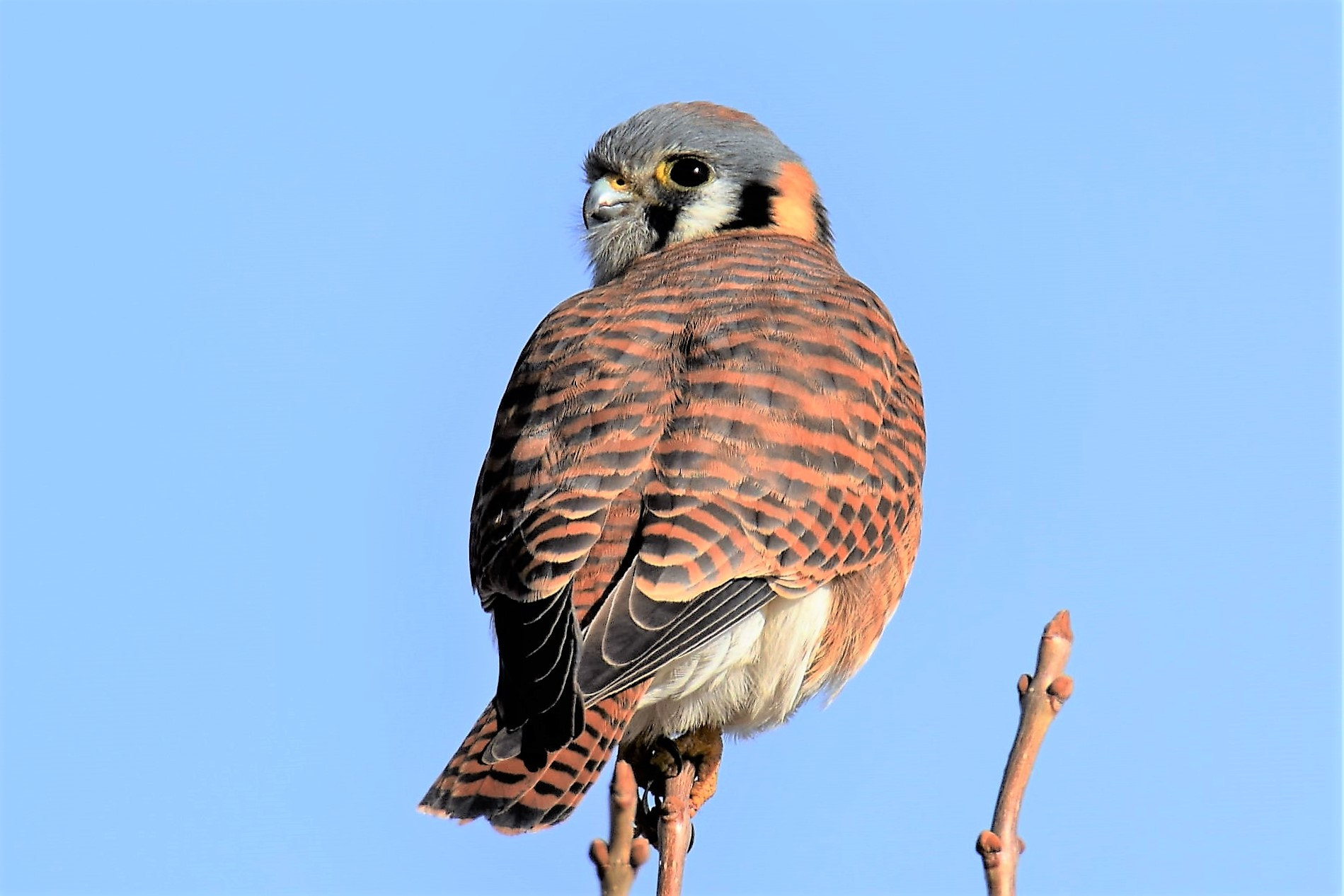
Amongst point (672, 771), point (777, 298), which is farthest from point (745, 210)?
point (672, 771)

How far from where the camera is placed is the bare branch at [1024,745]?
254 centimetres

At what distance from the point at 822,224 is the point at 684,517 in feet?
7.15

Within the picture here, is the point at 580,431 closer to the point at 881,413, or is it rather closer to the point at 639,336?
the point at 639,336

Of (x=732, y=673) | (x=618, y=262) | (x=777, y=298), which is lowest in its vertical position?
(x=732, y=673)

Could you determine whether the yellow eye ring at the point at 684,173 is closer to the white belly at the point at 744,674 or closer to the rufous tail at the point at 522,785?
the white belly at the point at 744,674

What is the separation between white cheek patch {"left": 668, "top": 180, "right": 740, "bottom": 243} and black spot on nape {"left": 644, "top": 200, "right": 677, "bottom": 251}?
2 cm

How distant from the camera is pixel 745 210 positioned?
5.57 meters

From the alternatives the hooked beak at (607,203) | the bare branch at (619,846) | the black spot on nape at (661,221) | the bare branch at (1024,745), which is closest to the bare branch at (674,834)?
the bare branch at (619,846)

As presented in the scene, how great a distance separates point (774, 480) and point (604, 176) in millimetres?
1836

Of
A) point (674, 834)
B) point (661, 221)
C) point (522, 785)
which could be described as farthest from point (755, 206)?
point (674, 834)

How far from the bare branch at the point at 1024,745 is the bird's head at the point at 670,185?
111 inches

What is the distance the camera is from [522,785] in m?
3.75

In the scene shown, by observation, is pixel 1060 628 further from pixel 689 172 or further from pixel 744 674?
pixel 689 172

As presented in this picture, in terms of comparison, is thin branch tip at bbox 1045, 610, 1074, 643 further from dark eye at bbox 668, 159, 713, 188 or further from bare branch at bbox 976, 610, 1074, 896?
dark eye at bbox 668, 159, 713, 188
